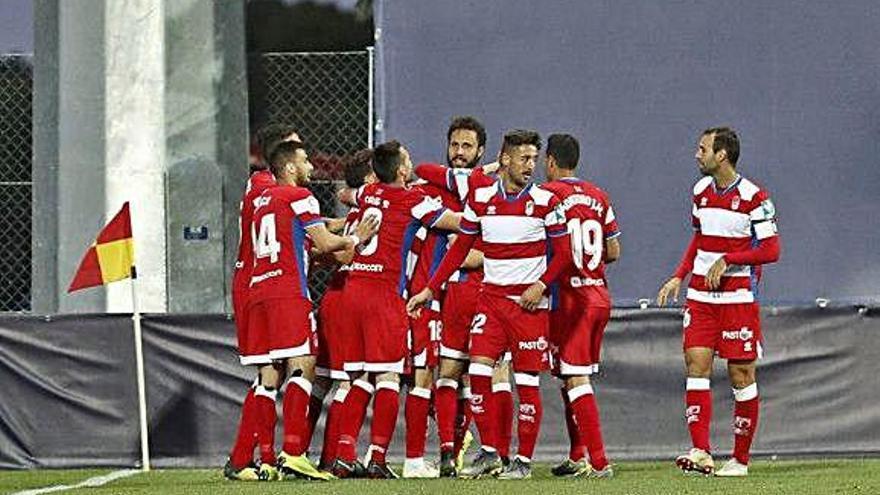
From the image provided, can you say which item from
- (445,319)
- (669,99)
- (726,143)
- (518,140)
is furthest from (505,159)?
(669,99)

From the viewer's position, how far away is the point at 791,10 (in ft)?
53.1

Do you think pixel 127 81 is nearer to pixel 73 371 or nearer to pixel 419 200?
pixel 73 371

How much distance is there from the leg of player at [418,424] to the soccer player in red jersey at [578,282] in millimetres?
827

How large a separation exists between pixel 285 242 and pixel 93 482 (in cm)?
210

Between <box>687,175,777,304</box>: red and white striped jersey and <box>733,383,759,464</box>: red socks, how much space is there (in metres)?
0.54

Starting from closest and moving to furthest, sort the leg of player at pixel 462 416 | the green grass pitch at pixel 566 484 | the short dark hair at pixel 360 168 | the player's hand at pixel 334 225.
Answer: the green grass pitch at pixel 566 484 < the leg of player at pixel 462 416 < the short dark hair at pixel 360 168 < the player's hand at pixel 334 225

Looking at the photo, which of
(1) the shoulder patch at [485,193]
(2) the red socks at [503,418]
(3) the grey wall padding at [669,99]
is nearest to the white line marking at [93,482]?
(2) the red socks at [503,418]

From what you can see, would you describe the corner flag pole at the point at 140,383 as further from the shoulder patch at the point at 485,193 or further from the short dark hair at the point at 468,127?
the shoulder patch at the point at 485,193

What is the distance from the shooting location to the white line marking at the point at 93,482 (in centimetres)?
1226

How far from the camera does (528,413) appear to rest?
1235 cm

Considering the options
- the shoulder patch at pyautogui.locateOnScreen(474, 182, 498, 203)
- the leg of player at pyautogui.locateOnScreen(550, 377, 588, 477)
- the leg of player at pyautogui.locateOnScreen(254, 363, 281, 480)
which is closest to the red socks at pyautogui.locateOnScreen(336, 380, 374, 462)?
the leg of player at pyautogui.locateOnScreen(254, 363, 281, 480)

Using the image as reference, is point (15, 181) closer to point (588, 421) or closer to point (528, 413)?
point (528, 413)

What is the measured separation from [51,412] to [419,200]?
3852 mm

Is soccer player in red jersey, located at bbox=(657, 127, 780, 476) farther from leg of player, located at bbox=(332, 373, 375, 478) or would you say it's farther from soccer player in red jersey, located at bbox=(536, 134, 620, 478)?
leg of player, located at bbox=(332, 373, 375, 478)
